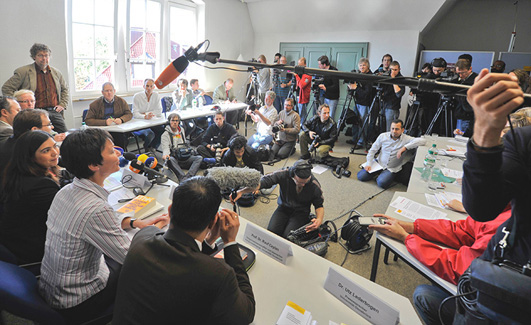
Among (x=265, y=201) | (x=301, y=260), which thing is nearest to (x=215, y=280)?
(x=301, y=260)

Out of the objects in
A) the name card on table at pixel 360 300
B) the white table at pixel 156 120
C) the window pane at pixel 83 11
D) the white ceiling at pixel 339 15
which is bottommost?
the name card on table at pixel 360 300

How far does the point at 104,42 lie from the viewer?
535 centimetres

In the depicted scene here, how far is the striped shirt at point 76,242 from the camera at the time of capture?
4.12 feet

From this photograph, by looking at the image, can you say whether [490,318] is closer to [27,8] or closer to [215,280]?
[215,280]

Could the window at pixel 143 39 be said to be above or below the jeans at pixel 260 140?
above

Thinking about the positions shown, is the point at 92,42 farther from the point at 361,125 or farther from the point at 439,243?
the point at 439,243

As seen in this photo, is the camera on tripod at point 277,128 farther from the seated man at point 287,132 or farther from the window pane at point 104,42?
the window pane at point 104,42

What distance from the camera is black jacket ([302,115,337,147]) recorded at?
5016 mm

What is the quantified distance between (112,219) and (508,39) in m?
7.65

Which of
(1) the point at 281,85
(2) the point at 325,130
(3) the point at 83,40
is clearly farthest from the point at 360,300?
(1) the point at 281,85

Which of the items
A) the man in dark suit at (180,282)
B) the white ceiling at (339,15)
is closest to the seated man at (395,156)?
the white ceiling at (339,15)

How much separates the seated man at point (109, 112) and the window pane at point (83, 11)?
53.3 inches

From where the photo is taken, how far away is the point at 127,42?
18.4 ft

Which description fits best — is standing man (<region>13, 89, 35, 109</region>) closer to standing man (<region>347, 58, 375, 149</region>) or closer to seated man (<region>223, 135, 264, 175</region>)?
seated man (<region>223, 135, 264, 175</region>)
